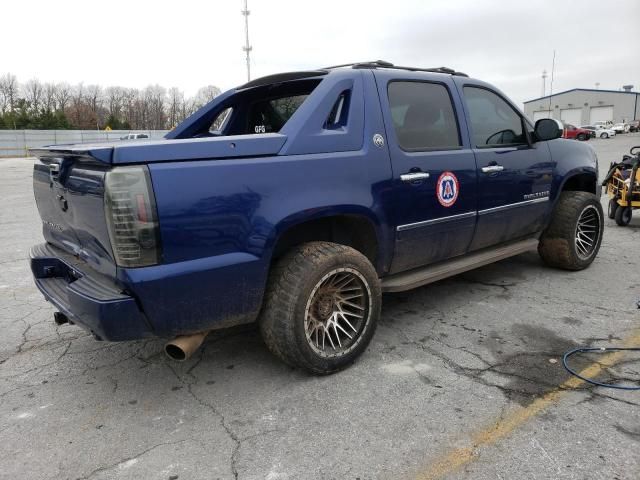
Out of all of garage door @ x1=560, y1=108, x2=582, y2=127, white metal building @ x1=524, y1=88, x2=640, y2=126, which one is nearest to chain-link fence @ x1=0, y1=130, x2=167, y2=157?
white metal building @ x1=524, y1=88, x2=640, y2=126

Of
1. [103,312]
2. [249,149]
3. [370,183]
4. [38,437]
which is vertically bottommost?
[38,437]

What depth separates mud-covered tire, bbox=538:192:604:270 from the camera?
197 inches

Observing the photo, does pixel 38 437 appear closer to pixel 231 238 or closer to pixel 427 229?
pixel 231 238

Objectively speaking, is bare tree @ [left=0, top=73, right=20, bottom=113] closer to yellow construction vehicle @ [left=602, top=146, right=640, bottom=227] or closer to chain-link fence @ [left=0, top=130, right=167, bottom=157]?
chain-link fence @ [left=0, top=130, right=167, bottom=157]

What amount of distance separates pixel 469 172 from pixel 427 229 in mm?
632

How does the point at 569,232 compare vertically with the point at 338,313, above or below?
above

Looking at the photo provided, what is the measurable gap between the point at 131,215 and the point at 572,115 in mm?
88767

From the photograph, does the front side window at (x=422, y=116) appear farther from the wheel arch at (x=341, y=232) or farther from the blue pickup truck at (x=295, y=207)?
the wheel arch at (x=341, y=232)

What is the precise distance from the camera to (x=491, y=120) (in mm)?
4309

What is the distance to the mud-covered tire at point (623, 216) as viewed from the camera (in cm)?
756

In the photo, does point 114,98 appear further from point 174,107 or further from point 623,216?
point 623,216

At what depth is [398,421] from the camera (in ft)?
8.63

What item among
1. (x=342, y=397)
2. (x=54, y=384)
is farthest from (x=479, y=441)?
(x=54, y=384)

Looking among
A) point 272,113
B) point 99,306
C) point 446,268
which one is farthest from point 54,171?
point 446,268
